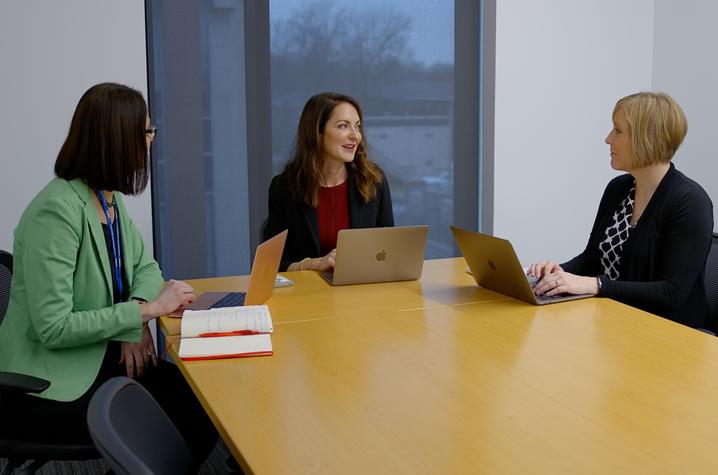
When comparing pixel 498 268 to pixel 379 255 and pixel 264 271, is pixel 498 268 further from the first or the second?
pixel 264 271

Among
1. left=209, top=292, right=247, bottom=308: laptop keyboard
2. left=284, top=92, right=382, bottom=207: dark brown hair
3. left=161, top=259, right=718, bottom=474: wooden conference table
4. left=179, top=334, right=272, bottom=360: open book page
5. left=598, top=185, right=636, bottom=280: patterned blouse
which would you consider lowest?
left=161, top=259, right=718, bottom=474: wooden conference table

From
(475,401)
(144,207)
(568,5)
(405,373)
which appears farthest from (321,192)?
(568,5)

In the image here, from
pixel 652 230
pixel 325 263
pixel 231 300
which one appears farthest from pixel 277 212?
pixel 652 230

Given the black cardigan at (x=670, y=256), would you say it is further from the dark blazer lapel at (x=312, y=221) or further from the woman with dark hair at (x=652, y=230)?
the dark blazer lapel at (x=312, y=221)

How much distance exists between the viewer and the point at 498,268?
114 inches

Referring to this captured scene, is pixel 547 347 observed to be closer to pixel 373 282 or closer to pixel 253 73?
pixel 373 282

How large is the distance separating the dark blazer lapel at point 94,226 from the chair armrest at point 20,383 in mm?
382

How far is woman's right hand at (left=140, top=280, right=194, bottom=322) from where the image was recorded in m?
2.59

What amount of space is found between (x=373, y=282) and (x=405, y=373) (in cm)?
112

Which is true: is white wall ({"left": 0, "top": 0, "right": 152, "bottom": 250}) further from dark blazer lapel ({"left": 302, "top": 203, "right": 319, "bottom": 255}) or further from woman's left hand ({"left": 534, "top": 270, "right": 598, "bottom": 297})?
woman's left hand ({"left": 534, "top": 270, "right": 598, "bottom": 297})

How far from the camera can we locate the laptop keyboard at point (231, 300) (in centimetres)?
281

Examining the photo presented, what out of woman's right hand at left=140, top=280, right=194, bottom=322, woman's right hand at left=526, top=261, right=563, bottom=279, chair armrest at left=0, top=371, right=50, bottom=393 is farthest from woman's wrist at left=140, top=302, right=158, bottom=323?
woman's right hand at left=526, top=261, right=563, bottom=279

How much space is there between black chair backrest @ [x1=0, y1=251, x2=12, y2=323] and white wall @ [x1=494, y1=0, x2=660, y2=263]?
328 centimetres

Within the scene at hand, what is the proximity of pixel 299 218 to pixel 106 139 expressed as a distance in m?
1.35
